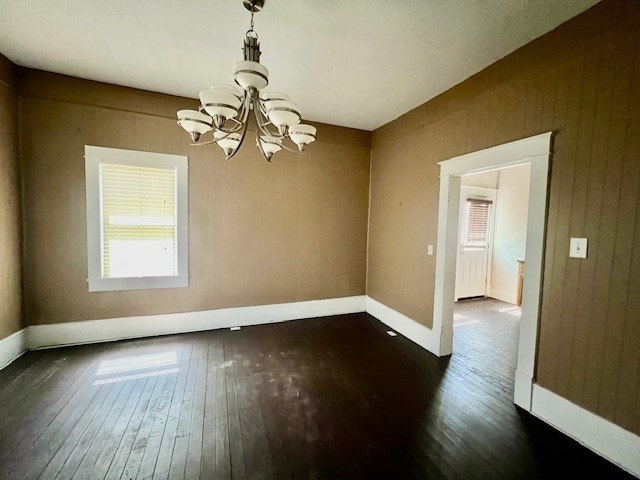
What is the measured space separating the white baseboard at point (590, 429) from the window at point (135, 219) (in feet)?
12.2

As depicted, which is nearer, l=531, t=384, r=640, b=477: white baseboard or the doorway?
l=531, t=384, r=640, b=477: white baseboard

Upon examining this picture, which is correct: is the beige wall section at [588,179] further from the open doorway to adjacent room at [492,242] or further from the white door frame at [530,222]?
the open doorway to adjacent room at [492,242]

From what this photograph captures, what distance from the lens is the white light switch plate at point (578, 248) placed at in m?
1.82

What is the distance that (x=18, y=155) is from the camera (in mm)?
2758

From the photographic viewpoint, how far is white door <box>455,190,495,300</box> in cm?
532

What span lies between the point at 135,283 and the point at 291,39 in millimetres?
3070

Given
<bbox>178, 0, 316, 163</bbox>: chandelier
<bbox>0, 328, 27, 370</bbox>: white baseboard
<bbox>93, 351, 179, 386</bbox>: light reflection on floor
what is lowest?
<bbox>93, 351, 179, 386</bbox>: light reflection on floor

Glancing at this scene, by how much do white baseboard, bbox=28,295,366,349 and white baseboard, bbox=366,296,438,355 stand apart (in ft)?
0.92

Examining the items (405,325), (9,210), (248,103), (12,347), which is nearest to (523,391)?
(405,325)

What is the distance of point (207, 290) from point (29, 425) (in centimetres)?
187

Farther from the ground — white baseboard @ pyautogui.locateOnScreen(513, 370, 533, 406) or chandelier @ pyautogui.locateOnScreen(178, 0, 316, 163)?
chandelier @ pyautogui.locateOnScreen(178, 0, 316, 163)

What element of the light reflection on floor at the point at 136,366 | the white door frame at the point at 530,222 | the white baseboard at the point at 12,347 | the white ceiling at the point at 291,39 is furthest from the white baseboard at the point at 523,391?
the white baseboard at the point at 12,347

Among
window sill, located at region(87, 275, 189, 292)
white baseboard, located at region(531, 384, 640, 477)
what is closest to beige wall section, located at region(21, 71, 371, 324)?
window sill, located at region(87, 275, 189, 292)

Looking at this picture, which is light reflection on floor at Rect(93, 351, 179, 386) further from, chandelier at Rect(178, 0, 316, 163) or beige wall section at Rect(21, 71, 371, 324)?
chandelier at Rect(178, 0, 316, 163)
